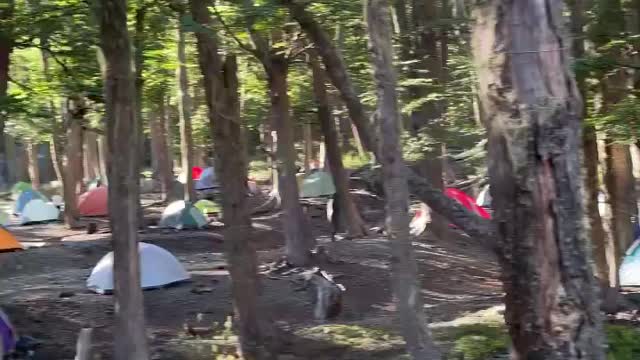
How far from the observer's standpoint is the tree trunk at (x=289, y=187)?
1697 cm

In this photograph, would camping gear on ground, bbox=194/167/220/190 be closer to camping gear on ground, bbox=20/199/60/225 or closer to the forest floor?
camping gear on ground, bbox=20/199/60/225

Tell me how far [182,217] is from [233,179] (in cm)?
1557

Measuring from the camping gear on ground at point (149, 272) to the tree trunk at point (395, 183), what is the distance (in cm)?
921

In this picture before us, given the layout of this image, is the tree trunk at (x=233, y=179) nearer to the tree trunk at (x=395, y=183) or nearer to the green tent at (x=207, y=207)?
the tree trunk at (x=395, y=183)

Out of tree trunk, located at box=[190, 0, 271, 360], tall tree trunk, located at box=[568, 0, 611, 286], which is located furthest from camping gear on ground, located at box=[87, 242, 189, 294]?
tall tree trunk, located at box=[568, 0, 611, 286]

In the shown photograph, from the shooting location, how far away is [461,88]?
19594 mm

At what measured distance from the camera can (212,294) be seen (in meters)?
16.0

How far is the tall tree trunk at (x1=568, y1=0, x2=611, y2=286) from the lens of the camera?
37.6 ft

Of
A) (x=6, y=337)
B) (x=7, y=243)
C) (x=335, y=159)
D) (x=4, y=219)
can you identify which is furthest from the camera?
(x=4, y=219)

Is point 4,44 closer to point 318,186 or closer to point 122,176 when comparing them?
point 122,176

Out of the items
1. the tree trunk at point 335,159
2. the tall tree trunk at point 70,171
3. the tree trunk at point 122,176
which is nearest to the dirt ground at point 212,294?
the tree trunk at point 335,159

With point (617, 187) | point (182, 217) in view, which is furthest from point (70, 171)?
point (617, 187)

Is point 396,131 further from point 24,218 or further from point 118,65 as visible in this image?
point 24,218

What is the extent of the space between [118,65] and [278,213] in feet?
63.2
